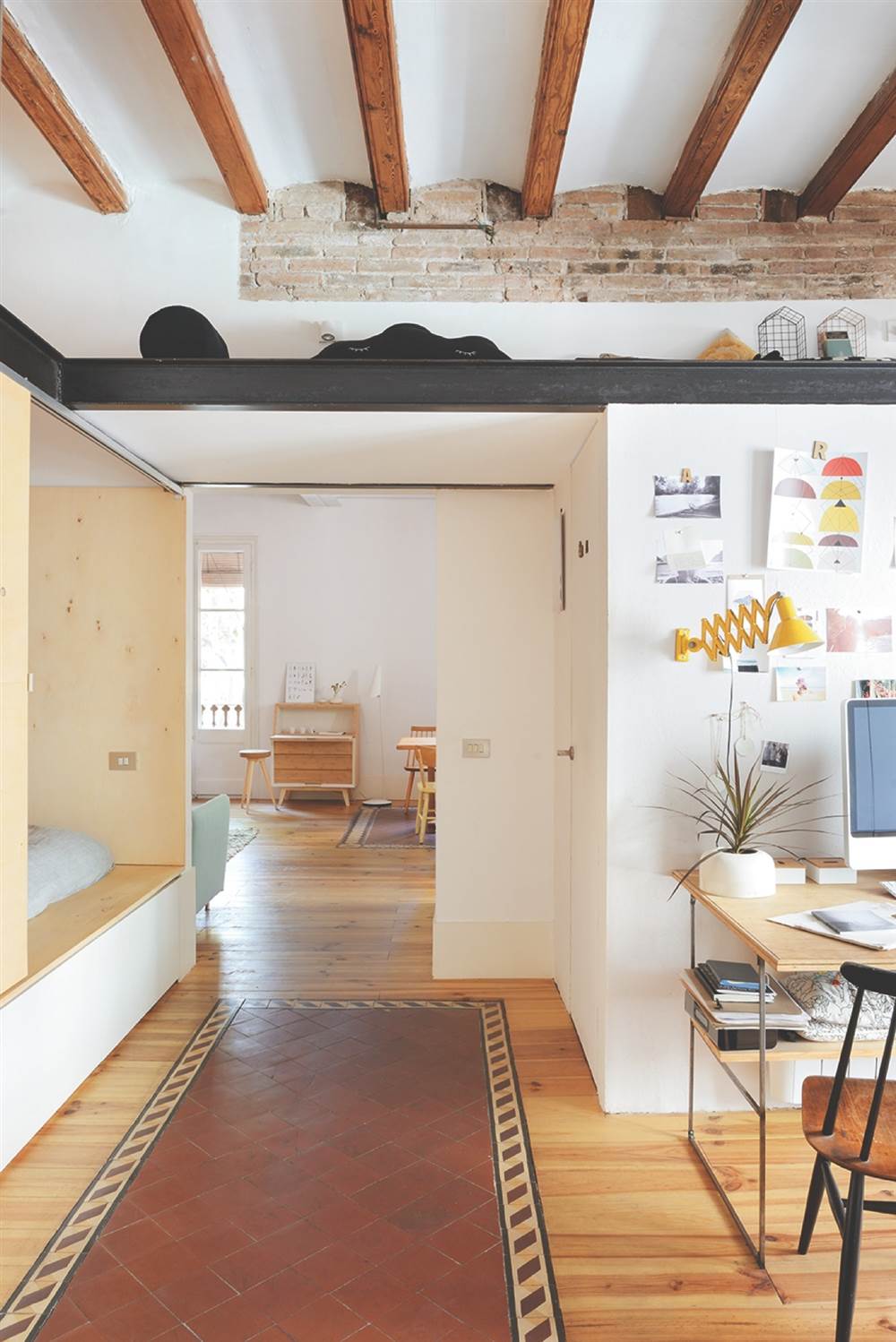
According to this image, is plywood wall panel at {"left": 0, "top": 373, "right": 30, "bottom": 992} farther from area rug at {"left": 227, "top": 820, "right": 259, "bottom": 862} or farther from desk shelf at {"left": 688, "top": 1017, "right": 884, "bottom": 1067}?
area rug at {"left": 227, "top": 820, "right": 259, "bottom": 862}

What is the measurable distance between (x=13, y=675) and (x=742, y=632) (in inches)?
86.4

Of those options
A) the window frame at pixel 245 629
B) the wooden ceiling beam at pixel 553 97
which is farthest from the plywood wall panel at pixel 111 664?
the window frame at pixel 245 629

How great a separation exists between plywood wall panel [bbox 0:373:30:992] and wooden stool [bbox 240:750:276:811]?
19.3 feet

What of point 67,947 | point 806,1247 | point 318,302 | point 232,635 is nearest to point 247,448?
point 318,302

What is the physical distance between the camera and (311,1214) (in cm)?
231

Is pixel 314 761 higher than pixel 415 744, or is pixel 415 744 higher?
pixel 415 744

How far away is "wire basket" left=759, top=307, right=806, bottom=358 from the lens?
3.71 meters

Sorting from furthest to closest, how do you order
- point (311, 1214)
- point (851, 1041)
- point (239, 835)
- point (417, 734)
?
point (417, 734)
point (239, 835)
point (311, 1214)
point (851, 1041)

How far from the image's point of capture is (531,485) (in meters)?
4.03

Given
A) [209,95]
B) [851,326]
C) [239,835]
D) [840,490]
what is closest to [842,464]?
[840,490]

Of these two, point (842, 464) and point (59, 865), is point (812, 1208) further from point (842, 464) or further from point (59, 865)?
point (59, 865)

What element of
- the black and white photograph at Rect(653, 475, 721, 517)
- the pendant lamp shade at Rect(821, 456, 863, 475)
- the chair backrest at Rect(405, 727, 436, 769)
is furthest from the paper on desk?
the chair backrest at Rect(405, 727, 436, 769)

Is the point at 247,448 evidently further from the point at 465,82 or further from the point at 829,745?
the point at 829,745

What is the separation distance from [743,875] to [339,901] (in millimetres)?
3419
